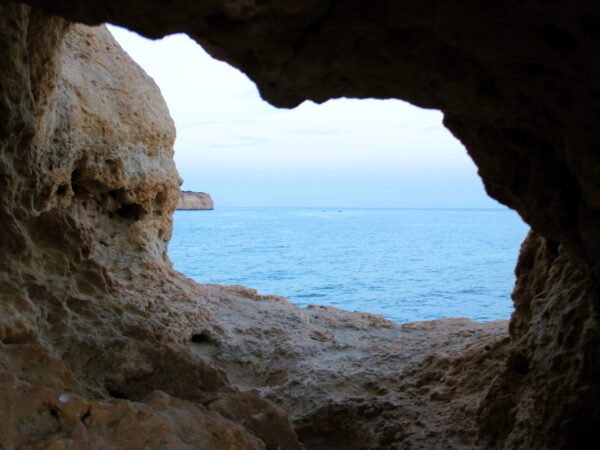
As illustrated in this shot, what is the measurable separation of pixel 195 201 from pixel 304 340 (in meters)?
89.5

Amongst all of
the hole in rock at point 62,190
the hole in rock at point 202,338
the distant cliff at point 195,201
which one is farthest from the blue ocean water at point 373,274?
the distant cliff at point 195,201

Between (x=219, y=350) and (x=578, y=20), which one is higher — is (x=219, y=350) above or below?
below

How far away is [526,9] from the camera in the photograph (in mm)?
2314

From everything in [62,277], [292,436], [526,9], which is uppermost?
[526,9]

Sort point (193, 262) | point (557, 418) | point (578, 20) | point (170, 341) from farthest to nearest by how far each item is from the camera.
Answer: point (193, 262) < point (170, 341) < point (557, 418) < point (578, 20)

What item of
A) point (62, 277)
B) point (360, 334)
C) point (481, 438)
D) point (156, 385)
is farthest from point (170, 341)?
point (360, 334)

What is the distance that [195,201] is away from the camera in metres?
95.0

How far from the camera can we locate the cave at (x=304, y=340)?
8.27ft

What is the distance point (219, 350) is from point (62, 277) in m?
3.15

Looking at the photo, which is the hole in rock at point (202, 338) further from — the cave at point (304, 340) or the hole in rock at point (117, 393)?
the hole in rock at point (117, 393)

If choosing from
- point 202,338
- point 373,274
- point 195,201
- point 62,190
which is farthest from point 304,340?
point 195,201

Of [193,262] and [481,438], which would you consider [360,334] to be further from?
[193,262]

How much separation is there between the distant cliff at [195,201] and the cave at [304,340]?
280 feet

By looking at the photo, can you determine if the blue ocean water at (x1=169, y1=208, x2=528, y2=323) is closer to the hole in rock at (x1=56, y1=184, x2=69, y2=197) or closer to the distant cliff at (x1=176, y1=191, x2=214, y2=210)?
the hole in rock at (x1=56, y1=184, x2=69, y2=197)
